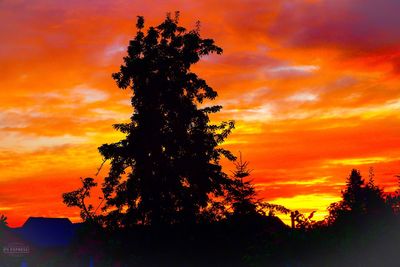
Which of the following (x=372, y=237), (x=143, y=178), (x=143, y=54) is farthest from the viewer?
(x=143, y=54)

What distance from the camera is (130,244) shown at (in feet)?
101

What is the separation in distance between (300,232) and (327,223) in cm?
126

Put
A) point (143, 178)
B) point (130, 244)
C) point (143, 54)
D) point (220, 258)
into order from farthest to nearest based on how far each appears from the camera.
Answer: point (143, 54)
point (143, 178)
point (130, 244)
point (220, 258)

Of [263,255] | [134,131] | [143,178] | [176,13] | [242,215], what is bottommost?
[263,255]

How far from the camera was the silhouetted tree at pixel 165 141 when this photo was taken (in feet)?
121

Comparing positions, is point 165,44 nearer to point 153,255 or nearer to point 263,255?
point 153,255

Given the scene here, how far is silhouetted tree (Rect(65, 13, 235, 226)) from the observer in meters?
37.0

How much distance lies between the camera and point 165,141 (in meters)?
37.3

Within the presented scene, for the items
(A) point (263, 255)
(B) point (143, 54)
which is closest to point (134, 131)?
(B) point (143, 54)

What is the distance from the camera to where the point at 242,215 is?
24859 millimetres

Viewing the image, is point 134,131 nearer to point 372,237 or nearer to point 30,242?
point 372,237

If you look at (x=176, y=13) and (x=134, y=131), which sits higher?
(x=176, y=13)

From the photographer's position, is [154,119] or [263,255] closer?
[263,255]

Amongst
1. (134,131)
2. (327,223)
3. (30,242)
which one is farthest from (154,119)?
(30,242)
